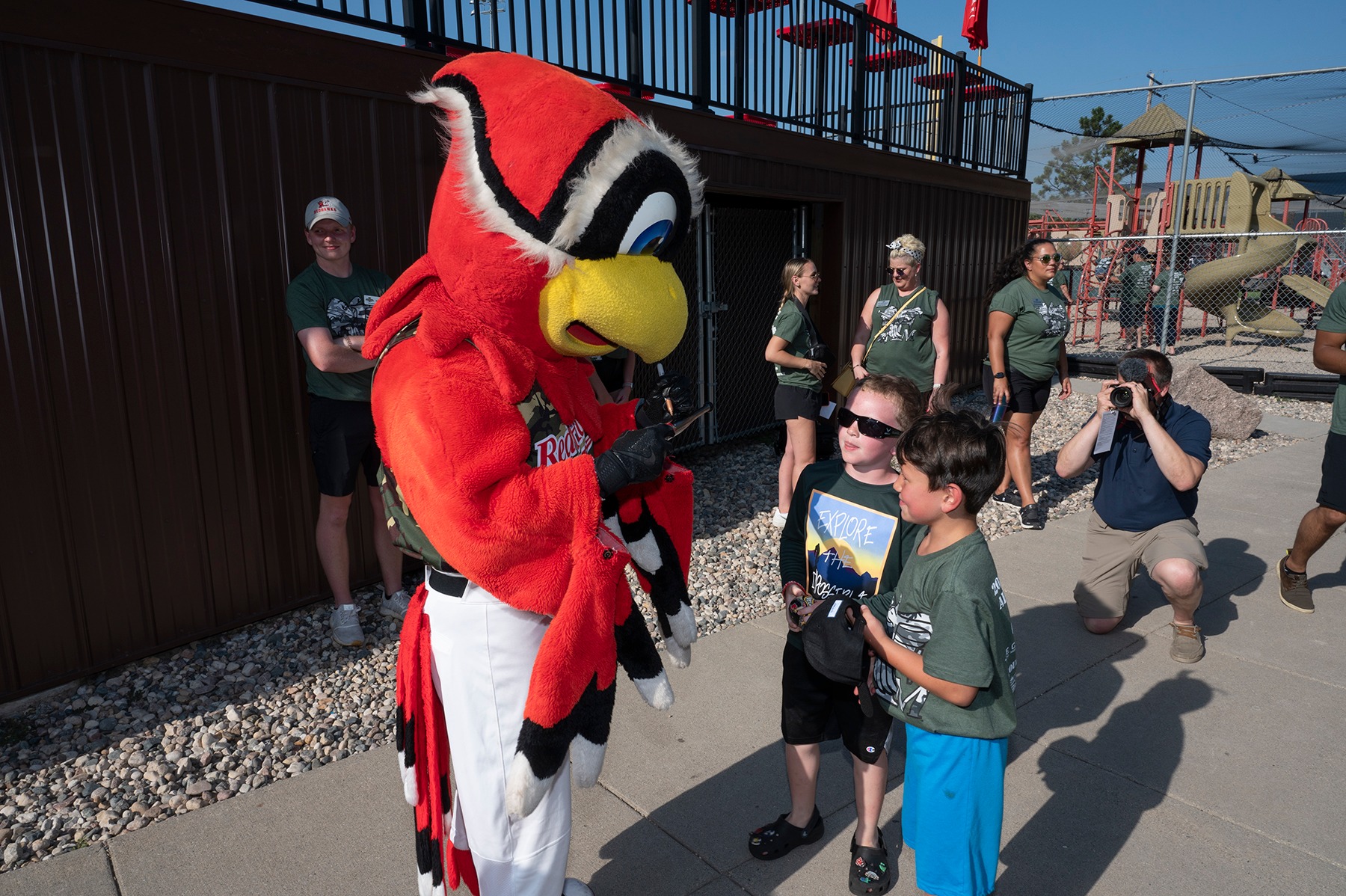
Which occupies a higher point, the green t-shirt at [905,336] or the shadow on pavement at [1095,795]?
the green t-shirt at [905,336]

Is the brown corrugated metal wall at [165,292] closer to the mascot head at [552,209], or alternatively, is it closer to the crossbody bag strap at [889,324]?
the mascot head at [552,209]

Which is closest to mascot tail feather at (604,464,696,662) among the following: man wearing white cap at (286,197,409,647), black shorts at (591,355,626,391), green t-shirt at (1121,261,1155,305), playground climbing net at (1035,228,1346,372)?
man wearing white cap at (286,197,409,647)

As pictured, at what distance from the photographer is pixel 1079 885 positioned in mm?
2316

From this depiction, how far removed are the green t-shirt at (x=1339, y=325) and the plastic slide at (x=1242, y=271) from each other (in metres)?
12.3

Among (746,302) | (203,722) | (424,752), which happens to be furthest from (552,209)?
(746,302)

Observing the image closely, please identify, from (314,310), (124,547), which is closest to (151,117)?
(314,310)

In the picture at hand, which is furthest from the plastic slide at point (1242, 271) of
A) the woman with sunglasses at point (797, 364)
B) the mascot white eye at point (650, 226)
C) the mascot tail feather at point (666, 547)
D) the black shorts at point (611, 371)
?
the mascot white eye at point (650, 226)

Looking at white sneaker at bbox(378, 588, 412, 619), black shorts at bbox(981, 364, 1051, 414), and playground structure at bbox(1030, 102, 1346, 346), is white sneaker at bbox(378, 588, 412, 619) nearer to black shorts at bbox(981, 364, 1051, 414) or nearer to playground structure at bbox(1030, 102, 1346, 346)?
black shorts at bbox(981, 364, 1051, 414)

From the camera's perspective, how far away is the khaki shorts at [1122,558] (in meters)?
3.78

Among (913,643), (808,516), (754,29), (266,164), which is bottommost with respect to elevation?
(913,643)

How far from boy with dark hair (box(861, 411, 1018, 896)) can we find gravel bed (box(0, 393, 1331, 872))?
6.84ft

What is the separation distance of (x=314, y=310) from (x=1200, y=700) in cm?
398

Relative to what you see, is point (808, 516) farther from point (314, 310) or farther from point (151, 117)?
point (151, 117)

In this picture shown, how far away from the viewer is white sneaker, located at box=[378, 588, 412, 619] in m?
4.01
